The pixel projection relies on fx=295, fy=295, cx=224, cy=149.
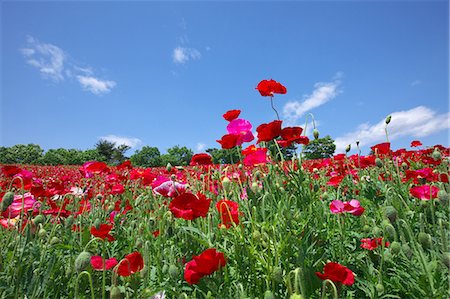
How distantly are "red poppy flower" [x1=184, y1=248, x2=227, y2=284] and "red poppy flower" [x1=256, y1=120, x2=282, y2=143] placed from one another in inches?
30.1

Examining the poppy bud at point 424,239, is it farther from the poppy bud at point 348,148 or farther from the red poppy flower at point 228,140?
the poppy bud at point 348,148

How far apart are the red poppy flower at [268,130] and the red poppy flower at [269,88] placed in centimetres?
33

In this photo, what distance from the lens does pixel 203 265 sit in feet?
3.75

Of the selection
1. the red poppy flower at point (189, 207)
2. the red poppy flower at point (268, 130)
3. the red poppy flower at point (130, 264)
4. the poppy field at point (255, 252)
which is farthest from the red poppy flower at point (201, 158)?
the red poppy flower at point (130, 264)

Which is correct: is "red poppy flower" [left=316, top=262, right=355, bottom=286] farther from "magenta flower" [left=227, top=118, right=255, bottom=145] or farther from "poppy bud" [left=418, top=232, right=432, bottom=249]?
"magenta flower" [left=227, top=118, right=255, bottom=145]

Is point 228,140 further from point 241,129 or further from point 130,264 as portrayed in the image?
point 130,264

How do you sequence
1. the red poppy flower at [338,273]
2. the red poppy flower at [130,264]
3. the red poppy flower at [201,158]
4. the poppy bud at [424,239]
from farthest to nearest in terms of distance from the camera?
the red poppy flower at [201,158]
the poppy bud at [424,239]
the red poppy flower at [130,264]
the red poppy flower at [338,273]

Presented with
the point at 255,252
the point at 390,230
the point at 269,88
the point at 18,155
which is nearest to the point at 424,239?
the point at 390,230

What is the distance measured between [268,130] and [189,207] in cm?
63

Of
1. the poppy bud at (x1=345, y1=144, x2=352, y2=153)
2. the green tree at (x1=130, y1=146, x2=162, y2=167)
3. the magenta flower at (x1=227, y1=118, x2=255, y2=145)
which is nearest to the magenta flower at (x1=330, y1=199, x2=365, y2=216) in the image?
the magenta flower at (x1=227, y1=118, x2=255, y2=145)

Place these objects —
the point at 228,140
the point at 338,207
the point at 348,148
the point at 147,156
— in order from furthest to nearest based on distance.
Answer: the point at 147,156
the point at 348,148
the point at 228,140
the point at 338,207

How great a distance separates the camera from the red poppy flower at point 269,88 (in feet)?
6.23

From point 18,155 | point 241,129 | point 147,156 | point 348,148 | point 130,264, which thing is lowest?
point 130,264

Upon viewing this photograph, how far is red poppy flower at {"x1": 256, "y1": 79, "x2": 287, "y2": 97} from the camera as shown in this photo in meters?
1.90
